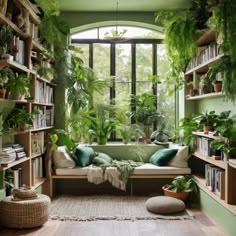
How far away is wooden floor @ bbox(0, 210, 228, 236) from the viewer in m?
3.74

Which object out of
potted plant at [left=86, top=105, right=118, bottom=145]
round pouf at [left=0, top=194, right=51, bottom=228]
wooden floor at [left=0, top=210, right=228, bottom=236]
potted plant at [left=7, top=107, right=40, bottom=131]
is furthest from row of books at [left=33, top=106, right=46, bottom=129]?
wooden floor at [left=0, top=210, right=228, bottom=236]

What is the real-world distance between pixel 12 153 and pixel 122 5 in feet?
9.62

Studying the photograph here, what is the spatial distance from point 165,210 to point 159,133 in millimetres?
1852

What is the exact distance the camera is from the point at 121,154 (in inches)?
230

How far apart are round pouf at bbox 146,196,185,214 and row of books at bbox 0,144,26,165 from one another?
1725 millimetres

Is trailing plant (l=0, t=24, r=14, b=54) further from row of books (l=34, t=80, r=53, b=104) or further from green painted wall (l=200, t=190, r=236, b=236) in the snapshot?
green painted wall (l=200, t=190, r=236, b=236)

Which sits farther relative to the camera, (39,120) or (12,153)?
(39,120)

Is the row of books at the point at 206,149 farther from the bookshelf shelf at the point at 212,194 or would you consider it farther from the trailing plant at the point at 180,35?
the trailing plant at the point at 180,35

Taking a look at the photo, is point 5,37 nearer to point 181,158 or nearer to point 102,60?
point 102,60

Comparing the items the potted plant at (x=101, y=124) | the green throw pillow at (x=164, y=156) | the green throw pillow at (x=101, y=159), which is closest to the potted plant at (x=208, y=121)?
the green throw pillow at (x=164, y=156)

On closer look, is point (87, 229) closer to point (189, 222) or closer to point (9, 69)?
point (189, 222)

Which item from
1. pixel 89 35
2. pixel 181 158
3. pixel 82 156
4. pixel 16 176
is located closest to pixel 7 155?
pixel 16 176

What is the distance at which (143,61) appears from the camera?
6.32 meters

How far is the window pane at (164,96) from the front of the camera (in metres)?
6.27
